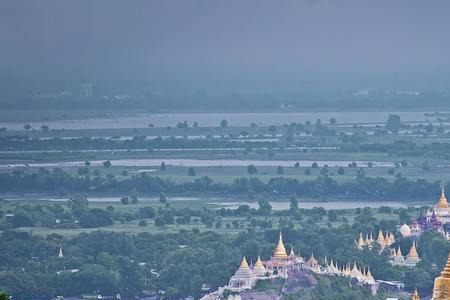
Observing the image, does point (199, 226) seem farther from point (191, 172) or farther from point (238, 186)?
point (191, 172)

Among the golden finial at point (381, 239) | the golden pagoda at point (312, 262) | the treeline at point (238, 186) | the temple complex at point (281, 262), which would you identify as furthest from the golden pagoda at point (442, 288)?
the treeline at point (238, 186)

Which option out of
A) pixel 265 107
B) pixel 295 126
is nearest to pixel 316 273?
pixel 295 126

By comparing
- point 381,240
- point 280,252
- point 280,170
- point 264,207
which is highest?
point 280,252

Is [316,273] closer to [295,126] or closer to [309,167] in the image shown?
[309,167]

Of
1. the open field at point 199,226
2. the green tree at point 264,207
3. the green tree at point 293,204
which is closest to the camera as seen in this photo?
the open field at point 199,226

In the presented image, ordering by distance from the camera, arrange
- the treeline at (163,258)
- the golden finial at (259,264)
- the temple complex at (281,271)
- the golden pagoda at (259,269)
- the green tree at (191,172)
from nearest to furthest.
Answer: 1. the temple complex at (281,271)
2. the golden pagoda at (259,269)
3. the golden finial at (259,264)
4. the treeline at (163,258)
5. the green tree at (191,172)

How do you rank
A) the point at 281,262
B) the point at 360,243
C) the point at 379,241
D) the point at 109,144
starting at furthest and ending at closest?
the point at 109,144, the point at 379,241, the point at 360,243, the point at 281,262

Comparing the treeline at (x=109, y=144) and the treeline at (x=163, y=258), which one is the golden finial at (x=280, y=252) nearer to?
the treeline at (x=163, y=258)

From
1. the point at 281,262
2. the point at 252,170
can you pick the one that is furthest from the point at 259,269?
the point at 252,170

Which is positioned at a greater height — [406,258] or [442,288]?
[442,288]
